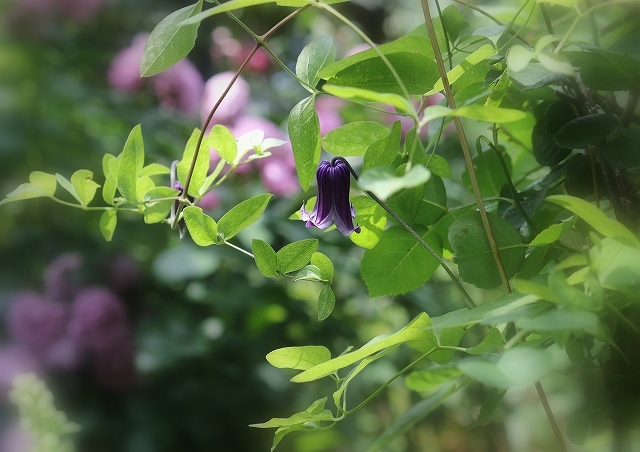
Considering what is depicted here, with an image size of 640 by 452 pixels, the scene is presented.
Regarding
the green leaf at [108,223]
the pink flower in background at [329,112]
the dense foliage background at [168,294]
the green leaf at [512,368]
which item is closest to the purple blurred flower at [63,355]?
the dense foliage background at [168,294]

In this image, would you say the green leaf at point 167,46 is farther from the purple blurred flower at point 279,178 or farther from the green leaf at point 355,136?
the purple blurred flower at point 279,178

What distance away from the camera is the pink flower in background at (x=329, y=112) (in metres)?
0.87

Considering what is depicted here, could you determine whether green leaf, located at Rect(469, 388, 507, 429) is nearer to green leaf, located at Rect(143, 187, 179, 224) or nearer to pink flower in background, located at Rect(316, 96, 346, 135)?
green leaf, located at Rect(143, 187, 179, 224)

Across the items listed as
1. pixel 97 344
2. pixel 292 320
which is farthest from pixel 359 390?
pixel 97 344

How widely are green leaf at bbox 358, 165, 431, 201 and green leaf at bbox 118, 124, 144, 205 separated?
0.56 ft

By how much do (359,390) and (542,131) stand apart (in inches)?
29.7

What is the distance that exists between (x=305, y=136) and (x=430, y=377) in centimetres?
14

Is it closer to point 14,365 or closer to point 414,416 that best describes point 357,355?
point 414,416

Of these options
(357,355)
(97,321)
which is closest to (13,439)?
(97,321)

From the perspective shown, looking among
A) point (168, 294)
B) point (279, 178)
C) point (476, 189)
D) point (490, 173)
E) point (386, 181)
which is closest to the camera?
point (386, 181)

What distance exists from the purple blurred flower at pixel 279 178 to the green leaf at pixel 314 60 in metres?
0.58

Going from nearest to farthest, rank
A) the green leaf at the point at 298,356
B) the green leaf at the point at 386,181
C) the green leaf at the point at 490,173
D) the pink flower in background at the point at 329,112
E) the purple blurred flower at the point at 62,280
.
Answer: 1. the green leaf at the point at 386,181
2. the green leaf at the point at 298,356
3. the green leaf at the point at 490,173
4. the pink flower in background at the point at 329,112
5. the purple blurred flower at the point at 62,280

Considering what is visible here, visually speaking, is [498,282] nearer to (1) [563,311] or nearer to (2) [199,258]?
(1) [563,311]

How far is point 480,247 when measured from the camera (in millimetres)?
295
